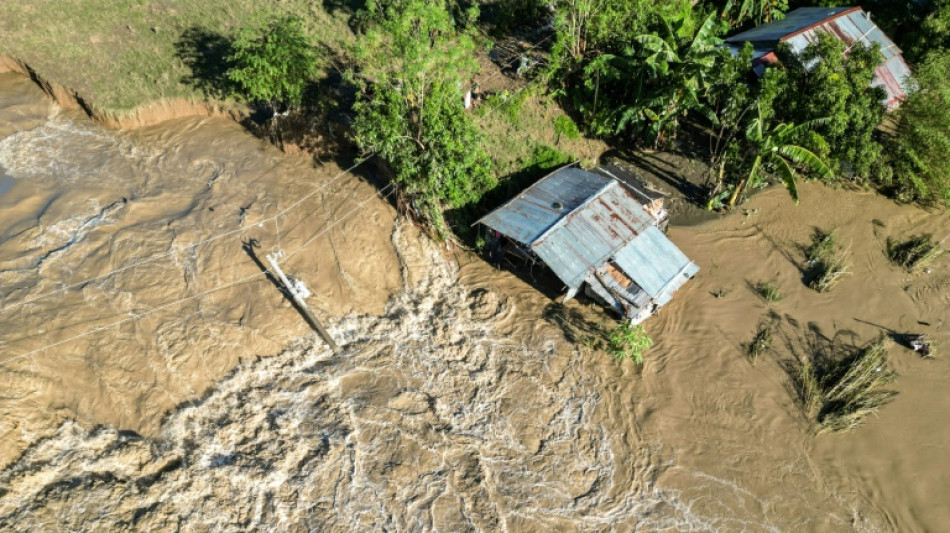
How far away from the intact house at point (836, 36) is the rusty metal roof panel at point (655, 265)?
965 centimetres

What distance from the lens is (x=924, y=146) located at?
19.0m

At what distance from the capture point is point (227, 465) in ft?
42.1

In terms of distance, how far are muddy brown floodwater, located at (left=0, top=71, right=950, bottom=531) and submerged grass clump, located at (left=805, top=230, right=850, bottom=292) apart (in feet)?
1.58

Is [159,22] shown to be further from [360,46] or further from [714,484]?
[714,484]

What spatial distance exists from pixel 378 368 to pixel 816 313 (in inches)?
558

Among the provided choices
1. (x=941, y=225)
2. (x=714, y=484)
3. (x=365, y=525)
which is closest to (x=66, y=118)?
(x=365, y=525)

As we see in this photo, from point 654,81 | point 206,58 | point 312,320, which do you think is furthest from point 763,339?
point 206,58

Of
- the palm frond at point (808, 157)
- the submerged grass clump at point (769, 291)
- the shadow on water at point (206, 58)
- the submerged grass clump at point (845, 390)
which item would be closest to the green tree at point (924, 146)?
the palm frond at point (808, 157)

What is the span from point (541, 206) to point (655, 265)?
4021mm

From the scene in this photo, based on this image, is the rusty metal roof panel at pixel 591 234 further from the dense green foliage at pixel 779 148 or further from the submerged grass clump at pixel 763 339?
the submerged grass clump at pixel 763 339

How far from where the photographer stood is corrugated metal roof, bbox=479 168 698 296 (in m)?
15.8

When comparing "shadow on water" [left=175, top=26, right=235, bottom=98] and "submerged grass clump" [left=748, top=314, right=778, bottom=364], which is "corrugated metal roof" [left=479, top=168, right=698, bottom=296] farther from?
"shadow on water" [left=175, top=26, right=235, bottom=98]

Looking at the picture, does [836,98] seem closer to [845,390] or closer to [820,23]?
[820,23]

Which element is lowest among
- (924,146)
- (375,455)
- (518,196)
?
(375,455)
